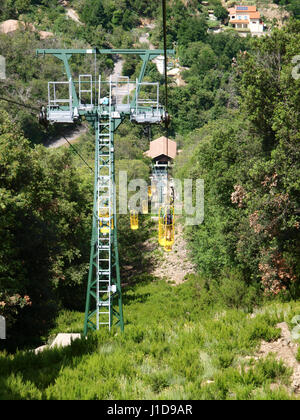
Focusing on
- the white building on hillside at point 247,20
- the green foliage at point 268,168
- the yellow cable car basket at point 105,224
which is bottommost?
the yellow cable car basket at point 105,224

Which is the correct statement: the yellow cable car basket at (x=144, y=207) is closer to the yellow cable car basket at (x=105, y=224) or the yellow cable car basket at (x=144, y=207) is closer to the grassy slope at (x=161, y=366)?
the yellow cable car basket at (x=105, y=224)

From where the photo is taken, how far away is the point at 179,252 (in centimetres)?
3791

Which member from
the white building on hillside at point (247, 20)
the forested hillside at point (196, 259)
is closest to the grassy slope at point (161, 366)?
the forested hillside at point (196, 259)

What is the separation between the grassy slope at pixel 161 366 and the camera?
6328mm

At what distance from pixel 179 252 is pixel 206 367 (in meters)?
30.8

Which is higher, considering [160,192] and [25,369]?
[160,192]

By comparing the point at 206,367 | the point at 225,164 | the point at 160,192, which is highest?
the point at 160,192

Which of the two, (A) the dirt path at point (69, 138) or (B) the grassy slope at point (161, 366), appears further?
(A) the dirt path at point (69, 138)

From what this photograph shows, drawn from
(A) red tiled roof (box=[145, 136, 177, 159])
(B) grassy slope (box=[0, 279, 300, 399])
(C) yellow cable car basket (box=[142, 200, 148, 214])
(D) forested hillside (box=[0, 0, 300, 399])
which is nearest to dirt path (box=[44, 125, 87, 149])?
(A) red tiled roof (box=[145, 136, 177, 159])

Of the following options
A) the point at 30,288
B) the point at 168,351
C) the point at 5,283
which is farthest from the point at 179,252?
the point at 168,351

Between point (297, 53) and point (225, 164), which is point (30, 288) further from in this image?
point (297, 53)

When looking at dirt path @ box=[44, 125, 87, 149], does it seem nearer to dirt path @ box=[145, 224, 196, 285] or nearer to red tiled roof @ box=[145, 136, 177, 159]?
red tiled roof @ box=[145, 136, 177, 159]

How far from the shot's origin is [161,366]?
24.4ft

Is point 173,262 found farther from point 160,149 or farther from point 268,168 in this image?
point 160,149
